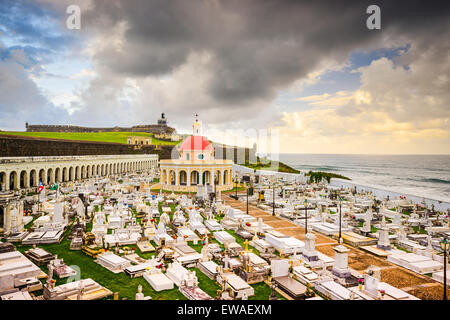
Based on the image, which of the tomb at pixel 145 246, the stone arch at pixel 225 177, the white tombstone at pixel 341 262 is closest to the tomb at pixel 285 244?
the white tombstone at pixel 341 262

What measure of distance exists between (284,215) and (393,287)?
42.3 feet

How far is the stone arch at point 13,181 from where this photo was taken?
1302 inches

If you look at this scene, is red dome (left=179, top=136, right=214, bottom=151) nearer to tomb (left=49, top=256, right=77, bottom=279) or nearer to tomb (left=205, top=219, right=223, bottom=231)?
tomb (left=205, top=219, right=223, bottom=231)

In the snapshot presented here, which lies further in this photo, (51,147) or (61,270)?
(51,147)

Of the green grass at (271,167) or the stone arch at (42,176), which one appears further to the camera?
the green grass at (271,167)

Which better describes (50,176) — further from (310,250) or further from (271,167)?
(271,167)

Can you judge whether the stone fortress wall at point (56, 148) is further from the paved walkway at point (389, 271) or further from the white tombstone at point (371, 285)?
the white tombstone at point (371, 285)

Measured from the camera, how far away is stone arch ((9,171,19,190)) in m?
33.1

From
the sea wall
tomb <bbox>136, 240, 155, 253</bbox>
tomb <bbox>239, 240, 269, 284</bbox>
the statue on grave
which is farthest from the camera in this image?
the sea wall

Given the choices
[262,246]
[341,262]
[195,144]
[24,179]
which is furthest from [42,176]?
[341,262]

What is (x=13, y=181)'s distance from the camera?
33.8 metres

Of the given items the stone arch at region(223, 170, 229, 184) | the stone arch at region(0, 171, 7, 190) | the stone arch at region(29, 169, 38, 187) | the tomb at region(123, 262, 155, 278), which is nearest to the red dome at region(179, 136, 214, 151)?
the stone arch at region(223, 170, 229, 184)
